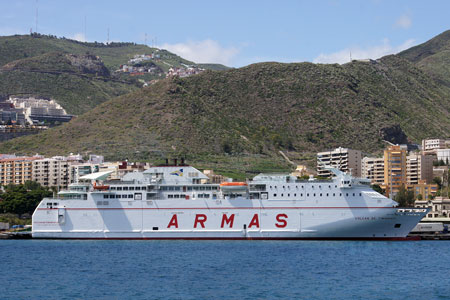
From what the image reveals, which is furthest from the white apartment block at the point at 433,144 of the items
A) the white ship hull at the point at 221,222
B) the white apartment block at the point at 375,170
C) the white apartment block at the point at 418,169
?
the white ship hull at the point at 221,222

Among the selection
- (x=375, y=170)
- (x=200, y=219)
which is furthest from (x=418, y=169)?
(x=200, y=219)

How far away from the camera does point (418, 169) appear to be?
412ft

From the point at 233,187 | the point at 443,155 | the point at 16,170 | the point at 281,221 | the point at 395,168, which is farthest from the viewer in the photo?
the point at 443,155

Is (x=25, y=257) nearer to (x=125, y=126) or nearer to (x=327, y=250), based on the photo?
(x=327, y=250)

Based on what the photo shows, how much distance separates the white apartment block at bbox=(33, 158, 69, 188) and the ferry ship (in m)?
48.7

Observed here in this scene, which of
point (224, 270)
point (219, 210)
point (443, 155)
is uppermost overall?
point (443, 155)

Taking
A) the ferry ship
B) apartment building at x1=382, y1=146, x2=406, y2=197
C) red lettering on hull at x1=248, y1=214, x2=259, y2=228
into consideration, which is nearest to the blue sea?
the ferry ship

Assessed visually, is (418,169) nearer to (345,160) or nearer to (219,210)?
(345,160)

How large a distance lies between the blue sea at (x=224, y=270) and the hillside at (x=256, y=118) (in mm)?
57853

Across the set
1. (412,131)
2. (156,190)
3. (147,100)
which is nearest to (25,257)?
(156,190)

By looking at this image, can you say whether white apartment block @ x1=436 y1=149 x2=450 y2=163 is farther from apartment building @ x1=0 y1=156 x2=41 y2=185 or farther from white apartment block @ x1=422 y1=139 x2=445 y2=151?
apartment building @ x1=0 y1=156 x2=41 y2=185

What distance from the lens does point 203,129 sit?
137m

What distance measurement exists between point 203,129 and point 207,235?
72.7m

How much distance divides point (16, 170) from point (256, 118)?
48922 mm
